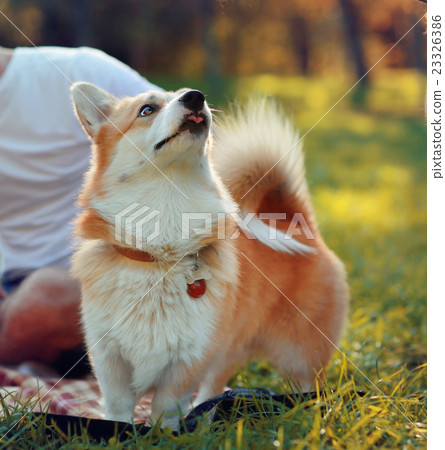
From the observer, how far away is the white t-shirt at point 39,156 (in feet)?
9.29

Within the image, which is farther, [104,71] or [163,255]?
[104,71]

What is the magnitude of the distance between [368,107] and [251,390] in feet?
28.1

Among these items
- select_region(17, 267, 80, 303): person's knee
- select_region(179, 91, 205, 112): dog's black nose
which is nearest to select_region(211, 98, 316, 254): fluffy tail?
select_region(179, 91, 205, 112): dog's black nose

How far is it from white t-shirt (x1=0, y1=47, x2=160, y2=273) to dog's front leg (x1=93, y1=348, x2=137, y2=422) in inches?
45.6

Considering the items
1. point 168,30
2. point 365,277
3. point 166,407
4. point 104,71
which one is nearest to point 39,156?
point 104,71

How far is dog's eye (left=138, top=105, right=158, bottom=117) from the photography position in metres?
1.89

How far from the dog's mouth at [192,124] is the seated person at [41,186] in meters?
0.94

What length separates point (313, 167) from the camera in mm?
7301

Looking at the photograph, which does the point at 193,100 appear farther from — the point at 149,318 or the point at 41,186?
the point at 41,186

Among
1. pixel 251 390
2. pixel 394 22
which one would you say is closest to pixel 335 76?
pixel 394 22

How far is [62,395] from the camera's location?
232 cm

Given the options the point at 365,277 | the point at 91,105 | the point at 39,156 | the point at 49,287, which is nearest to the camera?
the point at 91,105

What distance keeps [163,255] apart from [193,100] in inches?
20.5

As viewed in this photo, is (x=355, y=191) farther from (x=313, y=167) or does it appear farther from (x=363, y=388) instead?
(x=363, y=388)
